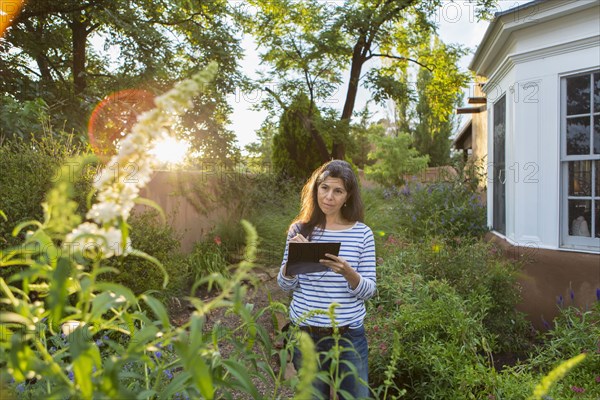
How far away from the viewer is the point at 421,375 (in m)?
2.92

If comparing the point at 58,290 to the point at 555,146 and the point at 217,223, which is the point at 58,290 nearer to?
the point at 555,146

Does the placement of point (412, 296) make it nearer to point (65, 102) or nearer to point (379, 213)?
point (379, 213)

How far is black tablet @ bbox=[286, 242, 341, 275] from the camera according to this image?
1985 mm

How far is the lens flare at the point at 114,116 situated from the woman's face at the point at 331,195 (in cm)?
561

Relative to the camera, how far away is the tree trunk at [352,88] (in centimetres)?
1093

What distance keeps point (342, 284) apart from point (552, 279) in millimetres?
3374

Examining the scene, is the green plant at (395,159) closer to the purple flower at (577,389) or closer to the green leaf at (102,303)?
the purple flower at (577,389)

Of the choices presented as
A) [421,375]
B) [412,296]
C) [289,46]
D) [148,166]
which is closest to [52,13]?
[289,46]

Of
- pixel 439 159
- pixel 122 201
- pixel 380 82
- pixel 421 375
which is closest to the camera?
pixel 122 201

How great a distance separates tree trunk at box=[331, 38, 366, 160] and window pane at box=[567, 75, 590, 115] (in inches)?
243

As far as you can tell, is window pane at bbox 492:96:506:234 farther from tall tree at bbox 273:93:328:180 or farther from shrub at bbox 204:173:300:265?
tall tree at bbox 273:93:328:180

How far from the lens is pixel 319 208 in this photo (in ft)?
8.22

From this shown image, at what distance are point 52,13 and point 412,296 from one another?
701 cm

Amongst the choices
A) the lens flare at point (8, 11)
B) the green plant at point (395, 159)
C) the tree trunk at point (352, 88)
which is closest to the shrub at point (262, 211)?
the tree trunk at point (352, 88)
